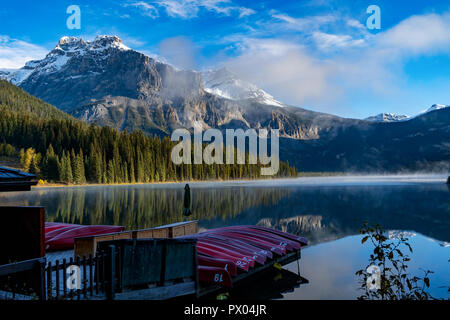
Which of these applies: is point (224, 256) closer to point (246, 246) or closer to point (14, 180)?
point (246, 246)

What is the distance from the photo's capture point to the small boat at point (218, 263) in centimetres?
1516

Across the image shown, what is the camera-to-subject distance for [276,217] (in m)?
41.6

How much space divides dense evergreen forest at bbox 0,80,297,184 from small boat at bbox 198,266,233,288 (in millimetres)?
113794

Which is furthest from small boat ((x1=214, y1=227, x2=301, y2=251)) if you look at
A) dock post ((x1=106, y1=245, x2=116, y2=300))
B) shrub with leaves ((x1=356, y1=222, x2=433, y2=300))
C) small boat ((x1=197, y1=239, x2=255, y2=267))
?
dock post ((x1=106, y1=245, x2=116, y2=300))

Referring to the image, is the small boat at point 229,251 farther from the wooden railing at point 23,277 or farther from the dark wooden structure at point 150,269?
the wooden railing at point 23,277

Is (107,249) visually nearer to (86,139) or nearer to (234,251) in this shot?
(234,251)

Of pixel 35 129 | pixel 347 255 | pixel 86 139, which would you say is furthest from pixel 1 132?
pixel 347 255

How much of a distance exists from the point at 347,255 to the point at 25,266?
18565mm

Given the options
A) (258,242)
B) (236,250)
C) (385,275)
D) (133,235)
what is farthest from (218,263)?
(385,275)

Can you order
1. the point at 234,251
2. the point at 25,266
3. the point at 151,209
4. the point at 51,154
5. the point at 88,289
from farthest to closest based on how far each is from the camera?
the point at 51,154, the point at 151,209, the point at 234,251, the point at 88,289, the point at 25,266

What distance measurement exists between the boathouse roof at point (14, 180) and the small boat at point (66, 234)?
7.97 metres

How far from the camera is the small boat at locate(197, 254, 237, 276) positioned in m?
15.2

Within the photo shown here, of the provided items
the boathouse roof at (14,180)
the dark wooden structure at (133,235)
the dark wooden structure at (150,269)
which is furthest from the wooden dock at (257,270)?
the boathouse roof at (14,180)

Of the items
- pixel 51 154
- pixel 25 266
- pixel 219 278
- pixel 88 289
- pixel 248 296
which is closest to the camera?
pixel 25 266
